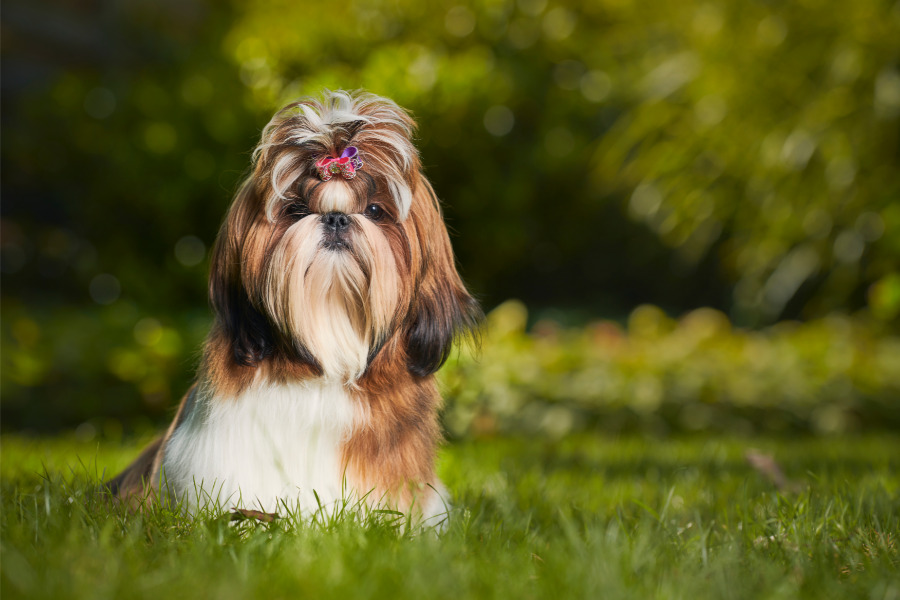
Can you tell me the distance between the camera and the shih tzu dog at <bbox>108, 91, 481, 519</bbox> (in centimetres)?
209

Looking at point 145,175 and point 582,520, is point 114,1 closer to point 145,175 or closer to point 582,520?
point 145,175

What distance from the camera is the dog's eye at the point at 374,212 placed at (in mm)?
2146

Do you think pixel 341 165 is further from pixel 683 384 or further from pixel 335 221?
pixel 683 384

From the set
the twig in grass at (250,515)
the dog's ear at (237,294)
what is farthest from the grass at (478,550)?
the dog's ear at (237,294)

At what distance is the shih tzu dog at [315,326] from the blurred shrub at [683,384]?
9.25ft

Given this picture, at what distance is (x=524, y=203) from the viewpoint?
6.51 metres

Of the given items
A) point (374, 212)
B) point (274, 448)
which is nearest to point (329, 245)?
point (374, 212)

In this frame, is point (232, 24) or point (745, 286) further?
point (232, 24)

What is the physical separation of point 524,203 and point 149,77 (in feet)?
10.9

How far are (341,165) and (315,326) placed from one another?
45 centimetres

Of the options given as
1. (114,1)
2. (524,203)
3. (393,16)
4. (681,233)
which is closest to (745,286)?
(681,233)

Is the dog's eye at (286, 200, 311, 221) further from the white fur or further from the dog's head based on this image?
the white fur

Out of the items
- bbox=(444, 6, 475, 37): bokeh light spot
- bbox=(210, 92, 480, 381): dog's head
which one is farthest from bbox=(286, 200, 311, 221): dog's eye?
bbox=(444, 6, 475, 37): bokeh light spot

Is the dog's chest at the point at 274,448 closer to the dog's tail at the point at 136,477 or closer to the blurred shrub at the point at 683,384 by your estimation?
the dog's tail at the point at 136,477
